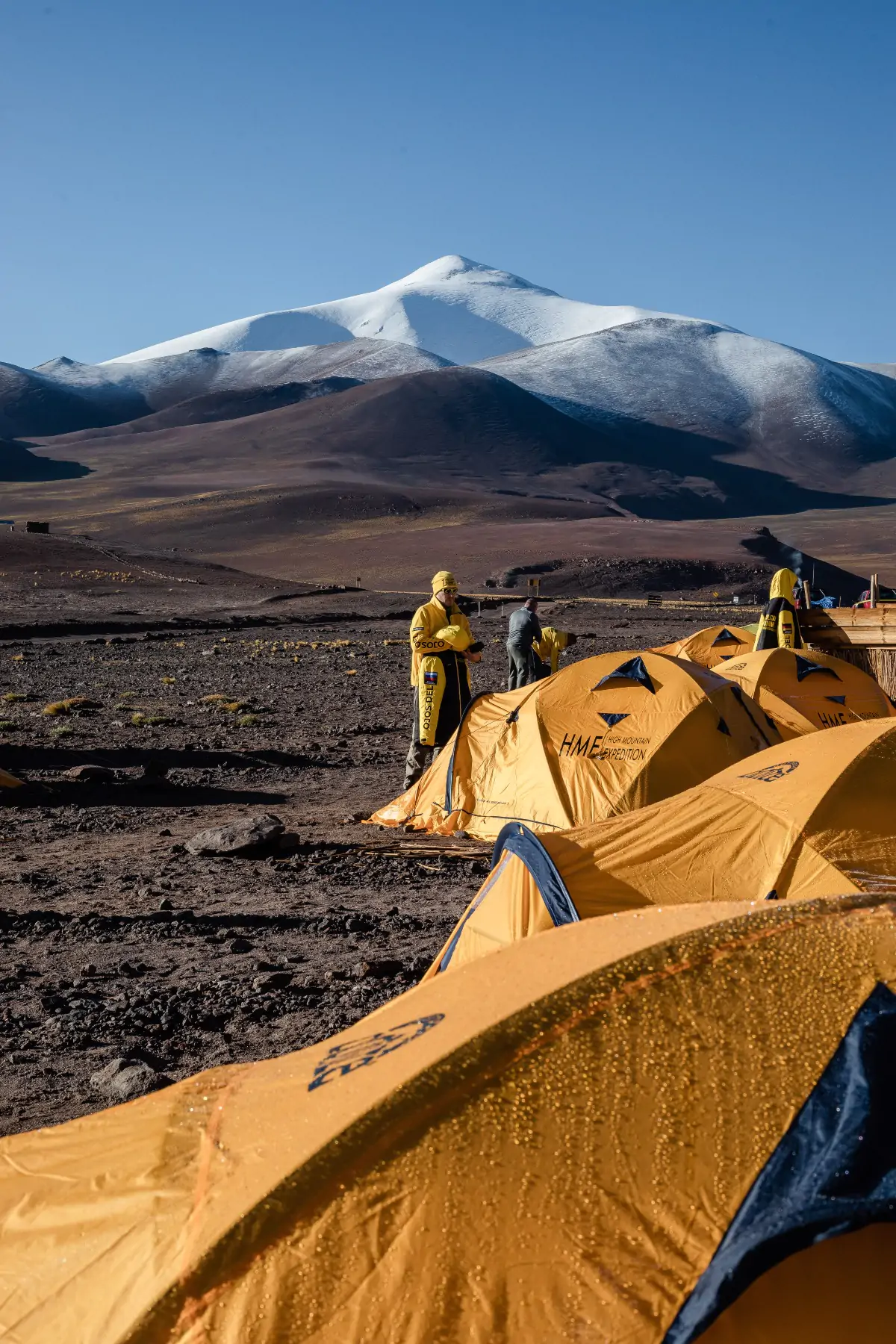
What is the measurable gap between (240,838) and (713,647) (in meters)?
6.99

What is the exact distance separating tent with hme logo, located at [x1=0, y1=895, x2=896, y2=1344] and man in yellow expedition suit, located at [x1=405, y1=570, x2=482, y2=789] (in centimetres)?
701

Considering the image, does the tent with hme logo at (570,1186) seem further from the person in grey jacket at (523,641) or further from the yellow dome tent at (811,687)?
the person in grey jacket at (523,641)

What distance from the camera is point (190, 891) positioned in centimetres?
718

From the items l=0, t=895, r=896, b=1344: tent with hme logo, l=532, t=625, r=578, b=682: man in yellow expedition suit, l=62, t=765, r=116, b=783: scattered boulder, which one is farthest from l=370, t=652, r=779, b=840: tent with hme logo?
l=0, t=895, r=896, b=1344: tent with hme logo

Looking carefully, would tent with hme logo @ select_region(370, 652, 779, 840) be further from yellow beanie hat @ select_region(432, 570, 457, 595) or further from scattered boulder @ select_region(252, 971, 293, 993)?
scattered boulder @ select_region(252, 971, 293, 993)

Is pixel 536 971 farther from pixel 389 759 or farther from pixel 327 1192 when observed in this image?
pixel 389 759

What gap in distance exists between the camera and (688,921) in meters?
2.62

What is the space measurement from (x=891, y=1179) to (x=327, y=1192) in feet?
3.08

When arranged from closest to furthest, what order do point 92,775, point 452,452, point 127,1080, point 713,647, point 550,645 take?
1. point 127,1080
2. point 92,775
3. point 550,645
4. point 713,647
5. point 452,452

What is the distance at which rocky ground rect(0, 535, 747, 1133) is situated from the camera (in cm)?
488

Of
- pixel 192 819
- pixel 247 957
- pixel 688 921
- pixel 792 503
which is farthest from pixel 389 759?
pixel 792 503

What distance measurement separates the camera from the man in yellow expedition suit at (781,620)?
11.4 metres

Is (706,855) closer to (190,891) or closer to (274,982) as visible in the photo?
(274,982)

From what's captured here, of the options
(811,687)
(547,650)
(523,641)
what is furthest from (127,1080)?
(547,650)
